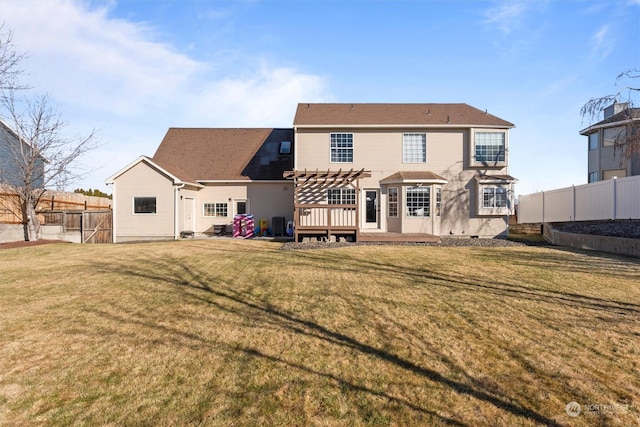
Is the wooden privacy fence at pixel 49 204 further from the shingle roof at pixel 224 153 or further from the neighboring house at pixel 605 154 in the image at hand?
the neighboring house at pixel 605 154

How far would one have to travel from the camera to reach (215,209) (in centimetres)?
2205

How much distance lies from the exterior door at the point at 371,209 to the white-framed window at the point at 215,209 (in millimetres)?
8996

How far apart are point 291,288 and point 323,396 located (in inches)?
163

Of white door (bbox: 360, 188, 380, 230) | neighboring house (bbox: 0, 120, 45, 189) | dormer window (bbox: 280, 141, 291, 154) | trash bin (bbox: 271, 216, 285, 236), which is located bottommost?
trash bin (bbox: 271, 216, 285, 236)

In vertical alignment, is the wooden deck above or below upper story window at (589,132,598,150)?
below

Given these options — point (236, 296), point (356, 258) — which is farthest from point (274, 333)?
point (356, 258)

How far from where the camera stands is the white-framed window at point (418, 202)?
18.5 meters

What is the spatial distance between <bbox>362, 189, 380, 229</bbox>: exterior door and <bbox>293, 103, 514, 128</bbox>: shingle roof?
13.2 feet

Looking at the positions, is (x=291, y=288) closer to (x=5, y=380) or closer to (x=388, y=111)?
(x=5, y=380)

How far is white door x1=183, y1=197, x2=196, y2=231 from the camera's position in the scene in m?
20.5

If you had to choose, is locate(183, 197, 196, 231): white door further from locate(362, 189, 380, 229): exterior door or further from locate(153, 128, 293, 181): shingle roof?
locate(362, 189, 380, 229): exterior door

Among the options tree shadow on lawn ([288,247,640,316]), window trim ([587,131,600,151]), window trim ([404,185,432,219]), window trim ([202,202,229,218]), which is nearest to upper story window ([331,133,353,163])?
window trim ([404,185,432,219])

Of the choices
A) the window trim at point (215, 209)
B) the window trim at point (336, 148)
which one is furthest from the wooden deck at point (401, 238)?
the window trim at point (215, 209)

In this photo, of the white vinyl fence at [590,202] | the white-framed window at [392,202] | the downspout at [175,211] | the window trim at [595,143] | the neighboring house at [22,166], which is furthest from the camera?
the window trim at [595,143]
